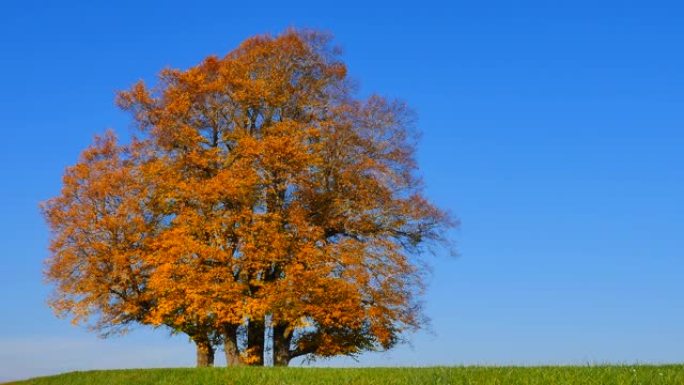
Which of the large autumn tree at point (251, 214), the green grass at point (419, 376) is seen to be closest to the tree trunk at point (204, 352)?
the large autumn tree at point (251, 214)

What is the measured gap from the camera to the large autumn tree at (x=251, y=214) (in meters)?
31.9

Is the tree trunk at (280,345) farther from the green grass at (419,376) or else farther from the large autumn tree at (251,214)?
the green grass at (419,376)

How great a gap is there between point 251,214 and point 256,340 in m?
5.79

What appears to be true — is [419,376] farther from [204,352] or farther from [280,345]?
[204,352]

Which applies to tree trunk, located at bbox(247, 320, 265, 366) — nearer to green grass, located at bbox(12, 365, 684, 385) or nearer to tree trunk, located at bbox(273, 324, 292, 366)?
tree trunk, located at bbox(273, 324, 292, 366)

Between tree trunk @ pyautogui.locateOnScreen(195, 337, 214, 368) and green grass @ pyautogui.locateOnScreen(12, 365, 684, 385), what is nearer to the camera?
green grass @ pyautogui.locateOnScreen(12, 365, 684, 385)

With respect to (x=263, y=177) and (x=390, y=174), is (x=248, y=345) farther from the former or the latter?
(x=390, y=174)

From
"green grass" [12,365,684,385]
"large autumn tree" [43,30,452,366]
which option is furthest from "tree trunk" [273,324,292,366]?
"green grass" [12,365,684,385]

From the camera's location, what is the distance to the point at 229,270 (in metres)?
32.1

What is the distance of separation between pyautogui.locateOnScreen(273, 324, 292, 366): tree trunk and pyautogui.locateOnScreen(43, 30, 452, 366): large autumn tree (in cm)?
6

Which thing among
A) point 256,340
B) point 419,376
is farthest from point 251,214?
point 419,376

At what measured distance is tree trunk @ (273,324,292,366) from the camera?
34.4 metres

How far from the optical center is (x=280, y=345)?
1358 inches

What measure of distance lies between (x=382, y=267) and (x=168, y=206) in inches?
367
